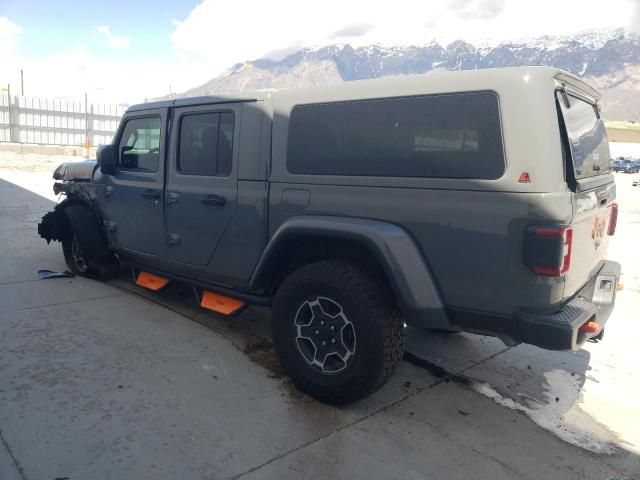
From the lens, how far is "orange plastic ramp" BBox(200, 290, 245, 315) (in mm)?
3889

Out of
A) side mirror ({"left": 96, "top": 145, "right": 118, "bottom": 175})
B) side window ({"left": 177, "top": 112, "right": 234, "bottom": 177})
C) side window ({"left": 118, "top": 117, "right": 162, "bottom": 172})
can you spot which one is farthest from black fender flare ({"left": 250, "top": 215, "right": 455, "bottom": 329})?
side mirror ({"left": 96, "top": 145, "right": 118, "bottom": 175})

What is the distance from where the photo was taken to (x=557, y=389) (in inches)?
143

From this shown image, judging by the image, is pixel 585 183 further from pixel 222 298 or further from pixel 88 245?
pixel 88 245

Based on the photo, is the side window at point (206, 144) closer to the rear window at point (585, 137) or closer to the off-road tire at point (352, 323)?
the off-road tire at point (352, 323)

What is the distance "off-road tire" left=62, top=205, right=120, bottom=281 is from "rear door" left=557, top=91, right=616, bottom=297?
14.0 feet

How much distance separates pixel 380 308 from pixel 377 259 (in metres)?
0.28

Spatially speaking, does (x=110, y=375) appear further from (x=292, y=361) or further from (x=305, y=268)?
(x=305, y=268)

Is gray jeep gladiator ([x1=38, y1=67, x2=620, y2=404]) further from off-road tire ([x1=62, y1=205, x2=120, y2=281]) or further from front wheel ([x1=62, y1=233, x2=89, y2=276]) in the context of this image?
front wheel ([x1=62, y1=233, x2=89, y2=276])

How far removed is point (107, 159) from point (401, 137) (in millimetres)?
3069

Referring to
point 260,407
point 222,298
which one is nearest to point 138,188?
Answer: point 222,298

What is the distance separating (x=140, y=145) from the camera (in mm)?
4629

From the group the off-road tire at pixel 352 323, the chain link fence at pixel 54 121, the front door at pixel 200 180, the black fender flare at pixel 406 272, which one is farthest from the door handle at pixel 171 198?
the chain link fence at pixel 54 121

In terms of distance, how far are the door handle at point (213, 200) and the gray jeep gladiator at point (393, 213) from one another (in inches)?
0.6

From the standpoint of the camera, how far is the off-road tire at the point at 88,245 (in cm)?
507
